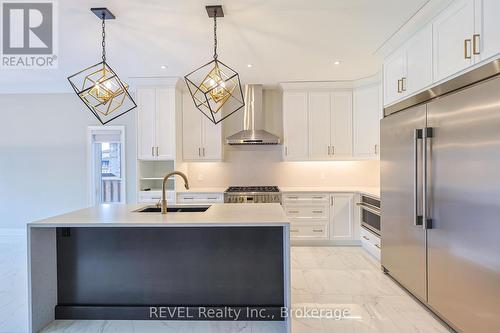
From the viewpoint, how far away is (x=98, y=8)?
8.14 feet

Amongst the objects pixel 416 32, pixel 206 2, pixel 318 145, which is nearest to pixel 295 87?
pixel 318 145

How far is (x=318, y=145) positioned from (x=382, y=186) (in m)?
1.68

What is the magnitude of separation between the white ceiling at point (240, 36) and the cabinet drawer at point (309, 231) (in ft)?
7.79

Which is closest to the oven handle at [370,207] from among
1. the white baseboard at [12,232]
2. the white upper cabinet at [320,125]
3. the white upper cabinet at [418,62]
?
the white upper cabinet at [320,125]

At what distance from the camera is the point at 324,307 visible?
2.72 m

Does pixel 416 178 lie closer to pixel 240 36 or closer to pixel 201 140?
pixel 240 36

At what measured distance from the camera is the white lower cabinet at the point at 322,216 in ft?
15.1

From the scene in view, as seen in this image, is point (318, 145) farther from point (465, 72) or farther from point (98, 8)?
point (98, 8)

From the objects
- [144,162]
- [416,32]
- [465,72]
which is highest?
[416,32]

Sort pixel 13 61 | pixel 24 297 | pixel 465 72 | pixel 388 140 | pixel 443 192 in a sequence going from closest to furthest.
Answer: pixel 465 72 < pixel 443 192 < pixel 24 297 < pixel 388 140 < pixel 13 61

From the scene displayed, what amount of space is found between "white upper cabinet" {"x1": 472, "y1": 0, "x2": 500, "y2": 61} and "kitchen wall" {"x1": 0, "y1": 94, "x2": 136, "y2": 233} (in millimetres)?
5118

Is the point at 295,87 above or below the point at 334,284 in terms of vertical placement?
above

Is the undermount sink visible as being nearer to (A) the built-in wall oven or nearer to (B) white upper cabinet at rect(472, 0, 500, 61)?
(A) the built-in wall oven

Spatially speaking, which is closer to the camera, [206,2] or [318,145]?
[206,2]
